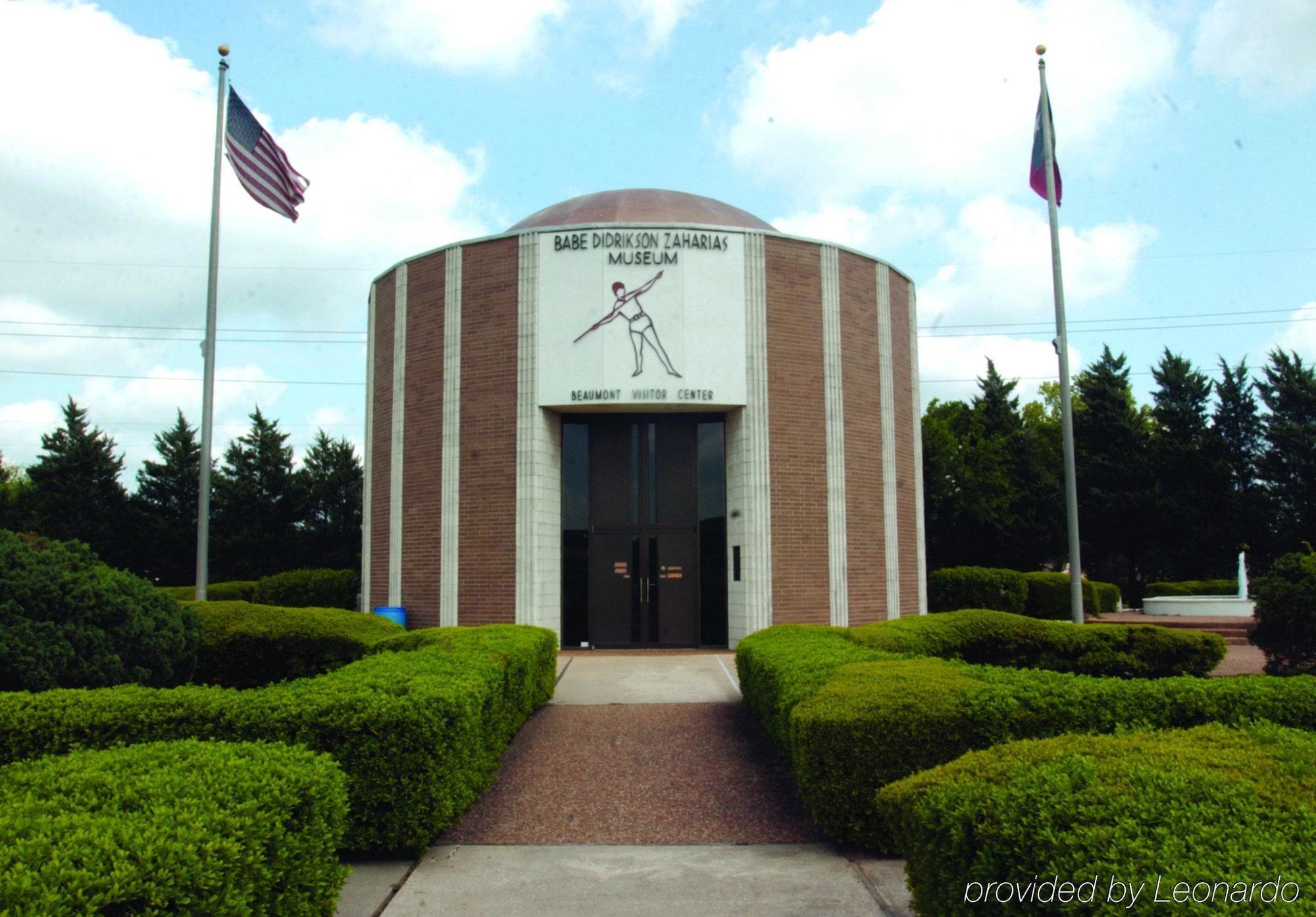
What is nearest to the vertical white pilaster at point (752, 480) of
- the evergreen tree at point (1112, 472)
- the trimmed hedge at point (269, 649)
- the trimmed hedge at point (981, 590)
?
the trimmed hedge at point (269, 649)

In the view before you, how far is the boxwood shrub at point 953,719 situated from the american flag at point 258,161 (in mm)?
14814

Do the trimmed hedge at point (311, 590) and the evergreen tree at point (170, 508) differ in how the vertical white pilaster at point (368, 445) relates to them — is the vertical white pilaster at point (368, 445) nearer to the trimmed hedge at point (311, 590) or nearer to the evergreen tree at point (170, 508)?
the trimmed hedge at point (311, 590)

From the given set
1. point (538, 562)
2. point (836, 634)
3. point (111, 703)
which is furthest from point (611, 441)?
point (111, 703)

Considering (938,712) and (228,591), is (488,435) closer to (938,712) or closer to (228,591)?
(228,591)

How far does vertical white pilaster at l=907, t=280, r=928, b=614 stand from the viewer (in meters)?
20.6

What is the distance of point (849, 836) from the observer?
237 inches

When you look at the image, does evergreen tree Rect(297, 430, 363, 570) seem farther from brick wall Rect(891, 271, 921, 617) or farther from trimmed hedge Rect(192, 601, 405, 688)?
trimmed hedge Rect(192, 601, 405, 688)

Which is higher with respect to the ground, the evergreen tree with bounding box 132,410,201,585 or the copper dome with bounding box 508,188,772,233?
the copper dome with bounding box 508,188,772,233

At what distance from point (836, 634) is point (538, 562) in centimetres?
763

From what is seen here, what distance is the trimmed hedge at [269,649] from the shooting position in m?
10.9

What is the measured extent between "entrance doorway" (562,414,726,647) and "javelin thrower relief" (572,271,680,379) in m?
1.41

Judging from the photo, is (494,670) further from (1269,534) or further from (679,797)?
(1269,534)
